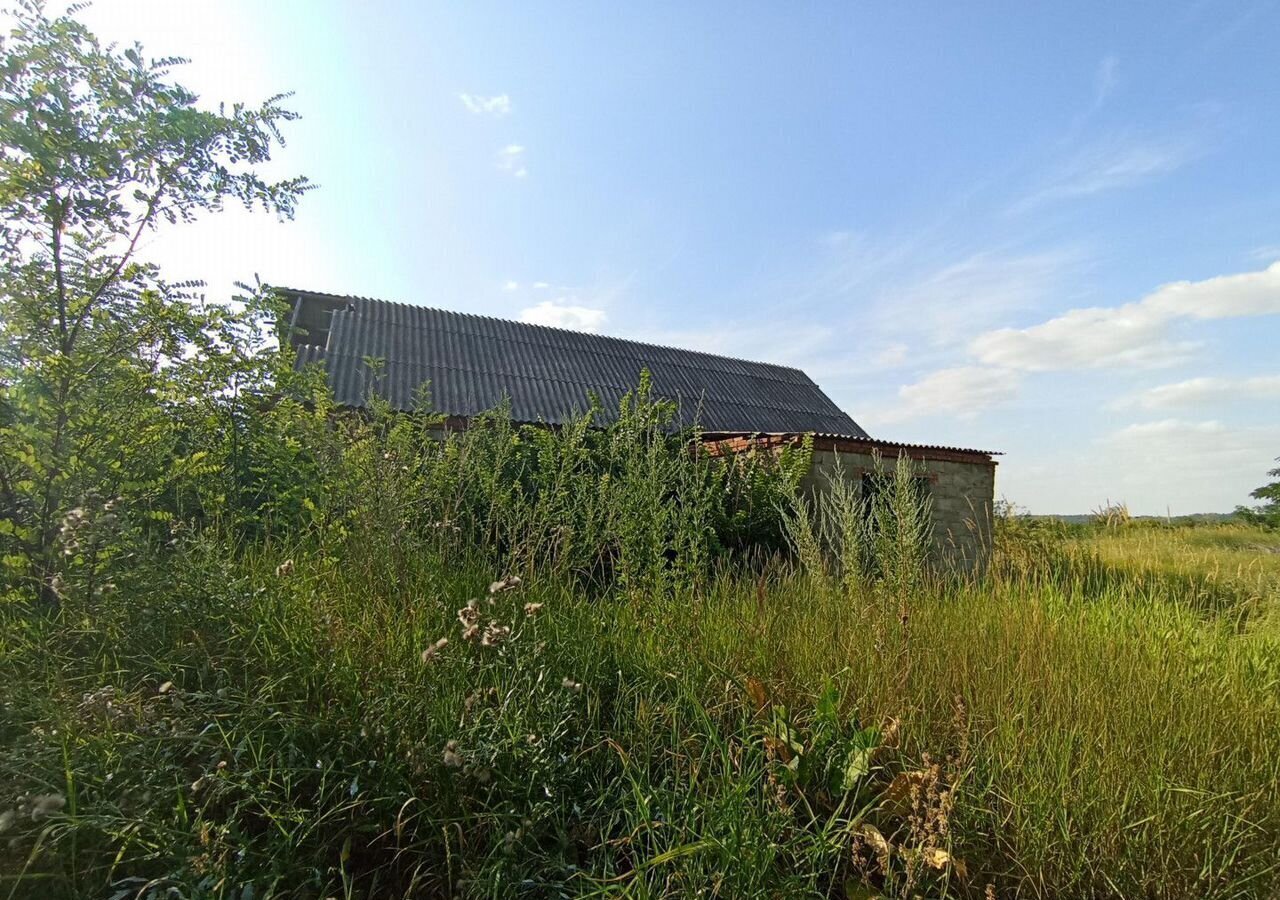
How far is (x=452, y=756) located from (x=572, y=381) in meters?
11.5

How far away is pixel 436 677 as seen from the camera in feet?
6.41

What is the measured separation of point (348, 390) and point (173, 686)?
9.07 m

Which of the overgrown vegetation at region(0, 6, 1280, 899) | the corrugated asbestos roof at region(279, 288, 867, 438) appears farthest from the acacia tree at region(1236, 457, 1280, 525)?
the overgrown vegetation at region(0, 6, 1280, 899)

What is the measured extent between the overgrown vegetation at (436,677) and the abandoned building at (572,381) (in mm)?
4684

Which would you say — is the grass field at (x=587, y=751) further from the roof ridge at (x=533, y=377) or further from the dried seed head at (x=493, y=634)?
the roof ridge at (x=533, y=377)

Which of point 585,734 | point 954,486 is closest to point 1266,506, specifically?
point 954,486

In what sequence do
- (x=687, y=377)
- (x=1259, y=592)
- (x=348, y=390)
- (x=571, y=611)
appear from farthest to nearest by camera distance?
1. (x=687, y=377)
2. (x=348, y=390)
3. (x=1259, y=592)
4. (x=571, y=611)

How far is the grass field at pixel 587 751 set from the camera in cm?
149

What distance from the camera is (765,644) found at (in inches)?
→ 97.7

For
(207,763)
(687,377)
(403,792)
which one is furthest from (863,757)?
(687,377)

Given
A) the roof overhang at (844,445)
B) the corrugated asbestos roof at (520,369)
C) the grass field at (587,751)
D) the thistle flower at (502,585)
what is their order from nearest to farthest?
the grass field at (587,751) < the thistle flower at (502,585) < the roof overhang at (844,445) < the corrugated asbestos roof at (520,369)

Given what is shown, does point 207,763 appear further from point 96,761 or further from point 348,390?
point 348,390

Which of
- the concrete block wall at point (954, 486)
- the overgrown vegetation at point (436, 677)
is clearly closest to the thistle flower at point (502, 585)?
the overgrown vegetation at point (436, 677)

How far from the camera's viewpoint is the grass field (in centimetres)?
149
